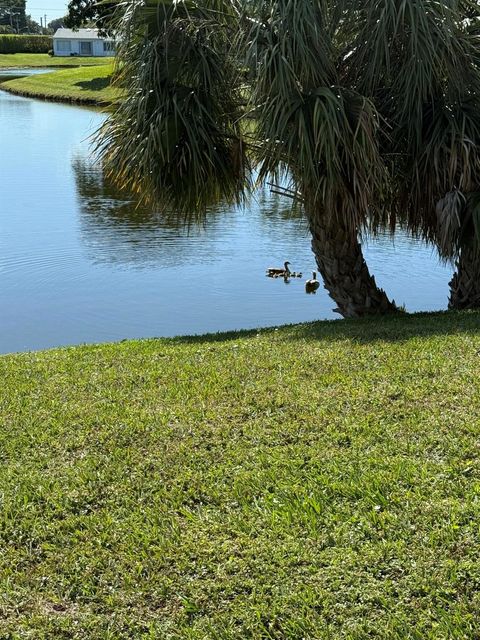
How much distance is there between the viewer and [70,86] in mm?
51125

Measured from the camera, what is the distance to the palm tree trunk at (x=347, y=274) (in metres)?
9.49

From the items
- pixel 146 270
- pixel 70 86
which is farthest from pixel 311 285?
pixel 70 86

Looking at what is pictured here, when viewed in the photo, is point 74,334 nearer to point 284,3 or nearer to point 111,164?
point 111,164

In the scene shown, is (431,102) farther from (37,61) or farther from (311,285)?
(37,61)

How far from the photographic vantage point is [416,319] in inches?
328

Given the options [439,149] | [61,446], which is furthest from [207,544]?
[439,149]

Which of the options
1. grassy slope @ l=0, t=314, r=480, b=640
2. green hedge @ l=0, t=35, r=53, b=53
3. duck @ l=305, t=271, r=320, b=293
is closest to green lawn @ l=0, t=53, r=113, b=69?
green hedge @ l=0, t=35, r=53, b=53

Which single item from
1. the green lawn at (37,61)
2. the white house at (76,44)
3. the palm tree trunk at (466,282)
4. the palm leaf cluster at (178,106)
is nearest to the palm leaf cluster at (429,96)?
the palm tree trunk at (466,282)

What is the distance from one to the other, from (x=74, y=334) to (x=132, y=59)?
3630mm

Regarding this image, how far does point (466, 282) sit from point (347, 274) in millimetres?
1262

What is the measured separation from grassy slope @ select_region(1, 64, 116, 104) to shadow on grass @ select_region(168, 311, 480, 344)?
1478 inches

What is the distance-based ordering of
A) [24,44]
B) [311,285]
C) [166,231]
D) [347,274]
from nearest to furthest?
1. [347,274]
2. [311,285]
3. [166,231]
4. [24,44]

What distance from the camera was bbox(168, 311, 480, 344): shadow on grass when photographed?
7.13m

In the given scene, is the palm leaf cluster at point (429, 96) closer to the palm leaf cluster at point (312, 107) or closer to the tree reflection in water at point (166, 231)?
the palm leaf cluster at point (312, 107)
